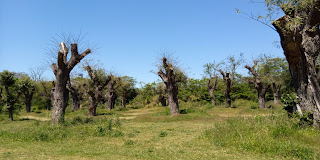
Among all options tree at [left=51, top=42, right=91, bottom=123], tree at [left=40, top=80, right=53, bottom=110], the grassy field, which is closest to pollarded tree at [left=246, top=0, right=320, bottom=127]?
the grassy field

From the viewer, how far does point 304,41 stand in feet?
32.2

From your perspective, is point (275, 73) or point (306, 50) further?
point (275, 73)

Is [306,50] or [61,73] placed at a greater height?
[61,73]

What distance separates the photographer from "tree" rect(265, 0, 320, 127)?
31.3 feet

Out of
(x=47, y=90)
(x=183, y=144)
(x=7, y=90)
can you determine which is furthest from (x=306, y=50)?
(x=47, y=90)

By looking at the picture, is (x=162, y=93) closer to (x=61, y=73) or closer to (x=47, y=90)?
(x=47, y=90)

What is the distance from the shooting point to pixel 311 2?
351 inches

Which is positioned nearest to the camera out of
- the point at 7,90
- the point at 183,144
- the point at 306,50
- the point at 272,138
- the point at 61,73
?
the point at 272,138

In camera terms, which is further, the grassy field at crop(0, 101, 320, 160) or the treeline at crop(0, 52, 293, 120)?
the treeline at crop(0, 52, 293, 120)

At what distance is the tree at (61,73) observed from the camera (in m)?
15.5

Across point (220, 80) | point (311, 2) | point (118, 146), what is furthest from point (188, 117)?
point (220, 80)

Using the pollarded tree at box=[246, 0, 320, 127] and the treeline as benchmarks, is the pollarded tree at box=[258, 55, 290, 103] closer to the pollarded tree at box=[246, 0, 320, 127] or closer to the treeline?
the treeline

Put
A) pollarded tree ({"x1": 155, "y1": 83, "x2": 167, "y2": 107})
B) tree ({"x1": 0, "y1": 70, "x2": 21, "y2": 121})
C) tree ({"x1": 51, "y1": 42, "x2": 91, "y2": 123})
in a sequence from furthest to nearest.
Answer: pollarded tree ({"x1": 155, "y1": 83, "x2": 167, "y2": 107}), tree ({"x1": 0, "y1": 70, "x2": 21, "y2": 121}), tree ({"x1": 51, "y1": 42, "x2": 91, "y2": 123})

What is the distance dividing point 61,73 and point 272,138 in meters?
13.1
